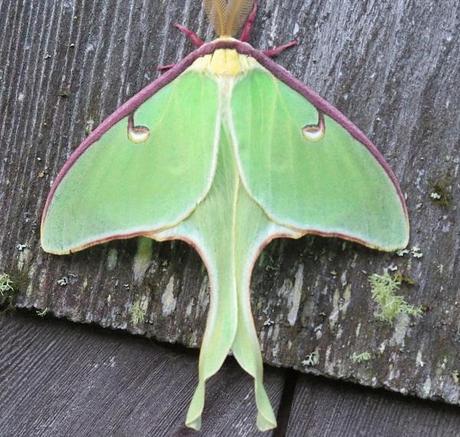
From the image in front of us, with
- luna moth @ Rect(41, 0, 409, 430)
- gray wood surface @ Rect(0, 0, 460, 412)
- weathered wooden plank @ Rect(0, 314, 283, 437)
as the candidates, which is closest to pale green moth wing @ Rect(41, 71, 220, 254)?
luna moth @ Rect(41, 0, 409, 430)

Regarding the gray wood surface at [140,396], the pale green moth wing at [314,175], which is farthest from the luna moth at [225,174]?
the gray wood surface at [140,396]

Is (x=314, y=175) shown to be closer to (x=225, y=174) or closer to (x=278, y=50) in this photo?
(x=225, y=174)

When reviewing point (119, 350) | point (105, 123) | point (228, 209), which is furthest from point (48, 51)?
point (119, 350)

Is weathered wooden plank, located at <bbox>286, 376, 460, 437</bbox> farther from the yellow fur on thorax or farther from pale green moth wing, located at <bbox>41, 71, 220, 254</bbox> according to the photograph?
the yellow fur on thorax

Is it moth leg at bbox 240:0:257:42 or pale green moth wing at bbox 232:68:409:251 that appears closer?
pale green moth wing at bbox 232:68:409:251

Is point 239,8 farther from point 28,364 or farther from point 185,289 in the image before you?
point 28,364

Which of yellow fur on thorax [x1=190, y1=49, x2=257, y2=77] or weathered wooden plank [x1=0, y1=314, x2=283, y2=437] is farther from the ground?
yellow fur on thorax [x1=190, y1=49, x2=257, y2=77]

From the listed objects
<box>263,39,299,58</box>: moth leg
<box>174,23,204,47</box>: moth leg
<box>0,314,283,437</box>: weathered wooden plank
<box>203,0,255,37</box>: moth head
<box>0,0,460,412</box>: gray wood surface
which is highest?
<box>203,0,255,37</box>: moth head

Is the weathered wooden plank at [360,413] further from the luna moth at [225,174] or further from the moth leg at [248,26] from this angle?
the moth leg at [248,26]
